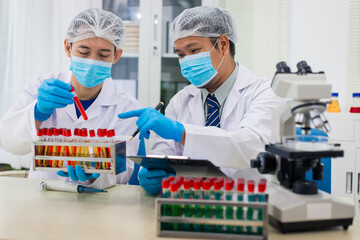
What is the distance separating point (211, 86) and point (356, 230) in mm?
1111

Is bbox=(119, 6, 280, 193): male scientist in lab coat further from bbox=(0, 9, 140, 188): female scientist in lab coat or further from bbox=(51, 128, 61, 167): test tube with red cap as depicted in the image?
bbox=(51, 128, 61, 167): test tube with red cap

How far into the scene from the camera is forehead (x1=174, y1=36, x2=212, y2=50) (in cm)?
189

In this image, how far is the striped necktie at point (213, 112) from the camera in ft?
6.14

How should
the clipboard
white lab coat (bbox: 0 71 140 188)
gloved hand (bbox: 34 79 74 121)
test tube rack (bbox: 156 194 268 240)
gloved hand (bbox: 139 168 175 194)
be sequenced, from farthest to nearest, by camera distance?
white lab coat (bbox: 0 71 140 188), gloved hand (bbox: 34 79 74 121), gloved hand (bbox: 139 168 175 194), the clipboard, test tube rack (bbox: 156 194 268 240)

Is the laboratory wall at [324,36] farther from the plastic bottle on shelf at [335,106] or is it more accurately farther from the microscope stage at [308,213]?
the microscope stage at [308,213]

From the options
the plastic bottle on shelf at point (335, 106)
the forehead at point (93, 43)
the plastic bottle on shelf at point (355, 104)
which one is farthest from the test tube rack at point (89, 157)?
the plastic bottle on shelf at point (355, 104)

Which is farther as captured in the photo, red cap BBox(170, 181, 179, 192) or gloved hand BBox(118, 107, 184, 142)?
gloved hand BBox(118, 107, 184, 142)

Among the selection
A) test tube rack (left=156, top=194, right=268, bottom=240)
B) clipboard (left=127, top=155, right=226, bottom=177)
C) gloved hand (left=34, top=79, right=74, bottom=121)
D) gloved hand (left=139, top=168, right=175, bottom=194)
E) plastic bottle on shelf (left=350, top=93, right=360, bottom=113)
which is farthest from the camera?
plastic bottle on shelf (left=350, top=93, right=360, bottom=113)

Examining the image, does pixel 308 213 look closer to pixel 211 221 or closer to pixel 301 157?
pixel 301 157

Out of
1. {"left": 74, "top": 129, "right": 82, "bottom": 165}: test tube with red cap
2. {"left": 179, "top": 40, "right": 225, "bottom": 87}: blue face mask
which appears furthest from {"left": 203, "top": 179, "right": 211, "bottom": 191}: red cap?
{"left": 179, "top": 40, "right": 225, "bottom": 87}: blue face mask

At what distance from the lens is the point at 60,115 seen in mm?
1919

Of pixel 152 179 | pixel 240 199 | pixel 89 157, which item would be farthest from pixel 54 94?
pixel 240 199

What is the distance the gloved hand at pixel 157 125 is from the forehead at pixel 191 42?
1.84ft

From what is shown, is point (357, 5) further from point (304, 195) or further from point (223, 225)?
point (223, 225)
